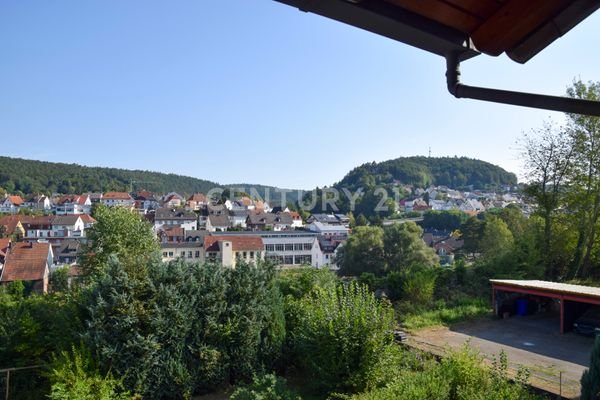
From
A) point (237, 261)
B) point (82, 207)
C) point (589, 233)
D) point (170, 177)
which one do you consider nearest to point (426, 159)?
point (170, 177)

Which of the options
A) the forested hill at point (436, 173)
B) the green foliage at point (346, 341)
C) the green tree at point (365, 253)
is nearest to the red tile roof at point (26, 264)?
the green tree at point (365, 253)

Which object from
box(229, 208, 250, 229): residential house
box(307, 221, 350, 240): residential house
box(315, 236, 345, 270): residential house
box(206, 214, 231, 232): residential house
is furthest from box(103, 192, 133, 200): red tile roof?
box(315, 236, 345, 270): residential house

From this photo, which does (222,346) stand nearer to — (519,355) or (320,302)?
(320,302)

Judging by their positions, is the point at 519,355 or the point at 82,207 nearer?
the point at 519,355

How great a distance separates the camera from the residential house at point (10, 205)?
93875mm

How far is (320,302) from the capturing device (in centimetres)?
896

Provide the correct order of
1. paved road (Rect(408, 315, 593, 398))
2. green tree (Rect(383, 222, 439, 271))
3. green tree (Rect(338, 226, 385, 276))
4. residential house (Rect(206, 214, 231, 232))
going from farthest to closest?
1. residential house (Rect(206, 214, 231, 232))
2. green tree (Rect(338, 226, 385, 276))
3. green tree (Rect(383, 222, 439, 271))
4. paved road (Rect(408, 315, 593, 398))

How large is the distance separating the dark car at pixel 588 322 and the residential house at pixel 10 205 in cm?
10772

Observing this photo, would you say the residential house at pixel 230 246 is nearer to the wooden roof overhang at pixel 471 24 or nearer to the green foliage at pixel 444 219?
the wooden roof overhang at pixel 471 24

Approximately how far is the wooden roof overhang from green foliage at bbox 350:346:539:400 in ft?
17.7

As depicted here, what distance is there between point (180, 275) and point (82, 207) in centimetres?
9923

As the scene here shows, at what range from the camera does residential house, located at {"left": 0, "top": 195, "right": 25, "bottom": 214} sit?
93875 millimetres

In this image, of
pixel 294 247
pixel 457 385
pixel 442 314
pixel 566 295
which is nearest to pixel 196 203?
pixel 294 247

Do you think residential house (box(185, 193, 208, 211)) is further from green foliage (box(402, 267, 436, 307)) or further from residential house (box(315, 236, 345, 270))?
green foliage (box(402, 267, 436, 307))
